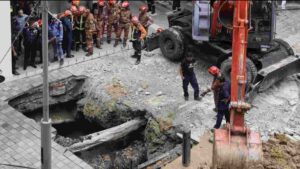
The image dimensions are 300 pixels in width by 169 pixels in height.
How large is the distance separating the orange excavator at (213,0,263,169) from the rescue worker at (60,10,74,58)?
22.2 feet

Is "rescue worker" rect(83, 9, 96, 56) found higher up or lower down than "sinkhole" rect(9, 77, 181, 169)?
higher up

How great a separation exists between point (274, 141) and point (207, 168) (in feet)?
5.62

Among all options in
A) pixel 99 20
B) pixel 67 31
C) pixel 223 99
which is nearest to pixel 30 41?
pixel 67 31

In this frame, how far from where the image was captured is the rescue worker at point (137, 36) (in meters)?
17.0

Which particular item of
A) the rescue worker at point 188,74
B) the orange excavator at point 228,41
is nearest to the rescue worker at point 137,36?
the orange excavator at point 228,41

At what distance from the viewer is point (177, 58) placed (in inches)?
671

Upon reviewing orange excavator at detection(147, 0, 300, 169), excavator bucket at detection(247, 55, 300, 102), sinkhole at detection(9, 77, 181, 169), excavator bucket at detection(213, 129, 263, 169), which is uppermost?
orange excavator at detection(147, 0, 300, 169)

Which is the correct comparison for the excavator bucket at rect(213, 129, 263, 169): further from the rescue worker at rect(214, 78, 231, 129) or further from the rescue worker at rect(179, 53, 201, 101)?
the rescue worker at rect(179, 53, 201, 101)

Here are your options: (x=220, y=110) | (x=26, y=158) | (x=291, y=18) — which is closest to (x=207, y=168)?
(x=220, y=110)

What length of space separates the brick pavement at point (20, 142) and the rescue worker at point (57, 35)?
56.8 inches

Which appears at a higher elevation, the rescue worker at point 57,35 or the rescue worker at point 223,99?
the rescue worker at point 57,35

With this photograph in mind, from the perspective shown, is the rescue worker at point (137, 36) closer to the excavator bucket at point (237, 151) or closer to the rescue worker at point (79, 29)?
the rescue worker at point (79, 29)

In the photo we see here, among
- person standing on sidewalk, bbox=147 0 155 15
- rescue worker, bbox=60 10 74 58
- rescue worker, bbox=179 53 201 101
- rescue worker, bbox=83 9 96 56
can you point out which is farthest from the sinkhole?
person standing on sidewalk, bbox=147 0 155 15

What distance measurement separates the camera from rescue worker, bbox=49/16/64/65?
1638cm
